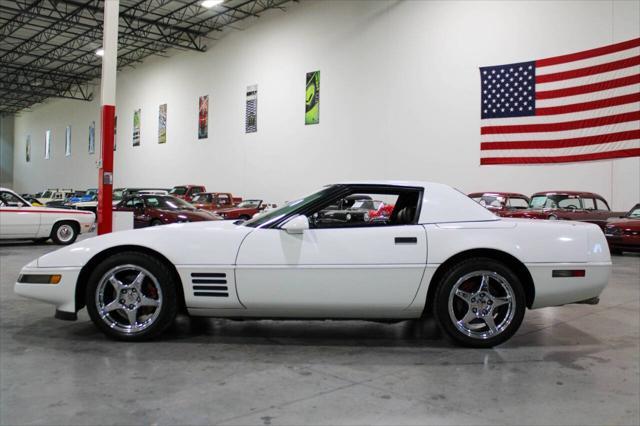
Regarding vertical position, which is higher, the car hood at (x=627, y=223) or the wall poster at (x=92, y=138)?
the wall poster at (x=92, y=138)

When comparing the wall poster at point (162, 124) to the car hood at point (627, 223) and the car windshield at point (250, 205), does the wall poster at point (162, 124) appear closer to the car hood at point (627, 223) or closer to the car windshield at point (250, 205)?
the car windshield at point (250, 205)

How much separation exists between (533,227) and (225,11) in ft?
72.2

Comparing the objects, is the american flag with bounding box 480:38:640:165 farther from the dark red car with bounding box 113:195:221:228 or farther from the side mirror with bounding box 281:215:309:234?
the side mirror with bounding box 281:215:309:234

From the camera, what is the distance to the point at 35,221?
10.4 m

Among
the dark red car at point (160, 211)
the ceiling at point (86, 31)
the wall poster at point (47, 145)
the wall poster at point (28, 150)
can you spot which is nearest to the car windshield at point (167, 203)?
the dark red car at point (160, 211)

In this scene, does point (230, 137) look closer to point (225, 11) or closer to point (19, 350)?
point (225, 11)

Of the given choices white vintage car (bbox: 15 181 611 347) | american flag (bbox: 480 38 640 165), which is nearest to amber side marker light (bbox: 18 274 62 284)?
white vintage car (bbox: 15 181 611 347)

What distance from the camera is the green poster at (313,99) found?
20906mm

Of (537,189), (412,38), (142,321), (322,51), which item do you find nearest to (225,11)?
(322,51)

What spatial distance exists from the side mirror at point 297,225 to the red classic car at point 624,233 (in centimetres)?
907

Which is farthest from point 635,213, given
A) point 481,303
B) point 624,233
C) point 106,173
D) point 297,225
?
point 106,173

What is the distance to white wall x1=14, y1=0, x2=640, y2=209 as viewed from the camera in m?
14.7

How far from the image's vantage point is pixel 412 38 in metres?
17.7

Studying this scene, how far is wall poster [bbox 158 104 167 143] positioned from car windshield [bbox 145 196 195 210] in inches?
615
